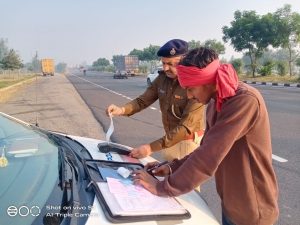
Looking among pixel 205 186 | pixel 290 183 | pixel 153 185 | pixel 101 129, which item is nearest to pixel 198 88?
pixel 153 185

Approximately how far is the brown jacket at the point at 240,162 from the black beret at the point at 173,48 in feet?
2.87

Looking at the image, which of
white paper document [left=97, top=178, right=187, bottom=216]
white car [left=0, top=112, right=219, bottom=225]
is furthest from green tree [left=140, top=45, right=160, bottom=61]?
white paper document [left=97, top=178, right=187, bottom=216]

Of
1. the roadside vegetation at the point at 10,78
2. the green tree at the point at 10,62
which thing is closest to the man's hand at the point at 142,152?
the roadside vegetation at the point at 10,78

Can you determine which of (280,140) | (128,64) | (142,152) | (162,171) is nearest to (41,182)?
(162,171)

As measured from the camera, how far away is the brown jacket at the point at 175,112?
8.78ft

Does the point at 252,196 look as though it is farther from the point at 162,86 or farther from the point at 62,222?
the point at 162,86

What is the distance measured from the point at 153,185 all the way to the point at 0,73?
2691 inches

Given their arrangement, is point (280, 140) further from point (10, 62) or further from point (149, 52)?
point (149, 52)

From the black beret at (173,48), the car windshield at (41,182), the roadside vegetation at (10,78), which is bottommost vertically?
the roadside vegetation at (10,78)

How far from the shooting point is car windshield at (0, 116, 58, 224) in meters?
1.60

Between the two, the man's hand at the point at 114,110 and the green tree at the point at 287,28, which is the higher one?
the green tree at the point at 287,28

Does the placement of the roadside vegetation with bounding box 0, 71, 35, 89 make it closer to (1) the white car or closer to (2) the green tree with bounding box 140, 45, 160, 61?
(1) the white car

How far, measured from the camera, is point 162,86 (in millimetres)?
2941

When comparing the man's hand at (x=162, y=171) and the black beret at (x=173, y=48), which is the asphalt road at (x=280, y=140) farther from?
the black beret at (x=173, y=48)
